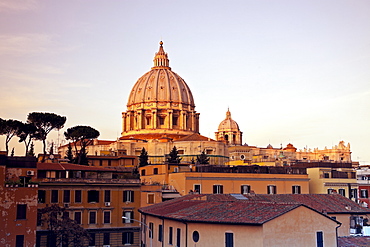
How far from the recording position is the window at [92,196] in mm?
49906

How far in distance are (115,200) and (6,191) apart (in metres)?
13.0

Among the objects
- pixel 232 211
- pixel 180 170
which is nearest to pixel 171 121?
pixel 180 170

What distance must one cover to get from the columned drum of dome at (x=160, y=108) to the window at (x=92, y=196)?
67533mm

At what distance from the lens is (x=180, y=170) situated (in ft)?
191

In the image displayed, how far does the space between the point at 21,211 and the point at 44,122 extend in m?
36.6

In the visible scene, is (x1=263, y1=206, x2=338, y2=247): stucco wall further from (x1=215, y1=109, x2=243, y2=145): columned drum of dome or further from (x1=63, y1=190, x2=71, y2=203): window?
(x1=215, y1=109, x2=243, y2=145): columned drum of dome

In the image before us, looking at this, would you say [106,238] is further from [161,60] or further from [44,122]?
[161,60]

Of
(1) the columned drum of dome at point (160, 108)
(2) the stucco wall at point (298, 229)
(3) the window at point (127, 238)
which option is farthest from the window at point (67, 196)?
(1) the columned drum of dome at point (160, 108)

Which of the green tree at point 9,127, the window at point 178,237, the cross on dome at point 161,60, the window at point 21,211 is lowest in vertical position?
the window at point 178,237

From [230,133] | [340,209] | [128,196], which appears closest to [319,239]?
[340,209]

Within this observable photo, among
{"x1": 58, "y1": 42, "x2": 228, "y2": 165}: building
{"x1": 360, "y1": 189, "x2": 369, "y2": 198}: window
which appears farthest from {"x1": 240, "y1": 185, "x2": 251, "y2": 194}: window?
{"x1": 58, "y1": 42, "x2": 228, "y2": 165}: building

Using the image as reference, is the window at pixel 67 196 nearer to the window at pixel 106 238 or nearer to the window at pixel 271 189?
the window at pixel 106 238

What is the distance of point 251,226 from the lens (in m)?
27.6

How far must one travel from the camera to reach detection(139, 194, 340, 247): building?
27.5 m
